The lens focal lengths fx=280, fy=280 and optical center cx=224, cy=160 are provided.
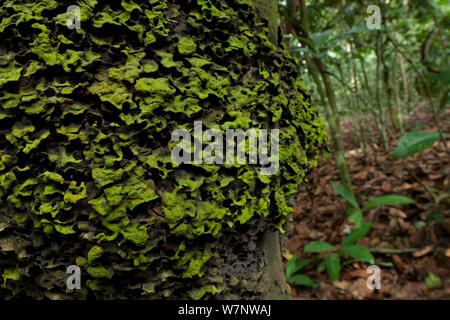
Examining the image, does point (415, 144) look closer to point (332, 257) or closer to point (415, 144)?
point (415, 144)

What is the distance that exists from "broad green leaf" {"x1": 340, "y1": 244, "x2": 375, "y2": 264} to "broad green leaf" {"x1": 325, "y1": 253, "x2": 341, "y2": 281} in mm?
85

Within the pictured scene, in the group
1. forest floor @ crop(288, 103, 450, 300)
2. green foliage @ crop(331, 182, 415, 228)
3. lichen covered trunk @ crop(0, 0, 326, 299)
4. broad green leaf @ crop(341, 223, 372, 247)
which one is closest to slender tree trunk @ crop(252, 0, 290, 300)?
lichen covered trunk @ crop(0, 0, 326, 299)

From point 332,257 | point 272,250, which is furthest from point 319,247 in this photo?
point 272,250

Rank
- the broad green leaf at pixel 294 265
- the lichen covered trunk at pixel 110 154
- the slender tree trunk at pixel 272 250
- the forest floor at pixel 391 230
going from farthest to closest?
the broad green leaf at pixel 294 265 → the forest floor at pixel 391 230 → the slender tree trunk at pixel 272 250 → the lichen covered trunk at pixel 110 154

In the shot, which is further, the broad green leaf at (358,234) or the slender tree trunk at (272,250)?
the broad green leaf at (358,234)

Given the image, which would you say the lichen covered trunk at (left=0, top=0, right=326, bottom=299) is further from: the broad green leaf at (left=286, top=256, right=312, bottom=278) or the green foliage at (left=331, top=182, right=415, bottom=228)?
the green foliage at (left=331, top=182, right=415, bottom=228)

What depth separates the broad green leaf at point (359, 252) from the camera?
1.69 m

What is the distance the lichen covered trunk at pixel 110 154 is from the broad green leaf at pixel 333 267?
1465 millimetres

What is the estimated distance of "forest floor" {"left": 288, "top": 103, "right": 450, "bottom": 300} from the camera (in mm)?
1666

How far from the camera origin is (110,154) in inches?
20.3

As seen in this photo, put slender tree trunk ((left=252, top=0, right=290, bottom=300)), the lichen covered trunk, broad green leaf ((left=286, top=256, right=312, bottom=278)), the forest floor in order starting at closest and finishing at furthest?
the lichen covered trunk < slender tree trunk ((left=252, top=0, right=290, bottom=300)) < the forest floor < broad green leaf ((left=286, top=256, right=312, bottom=278))

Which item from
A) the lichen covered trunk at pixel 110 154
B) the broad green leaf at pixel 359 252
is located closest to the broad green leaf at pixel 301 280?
the broad green leaf at pixel 359 252

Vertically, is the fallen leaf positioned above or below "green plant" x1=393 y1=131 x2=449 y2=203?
below

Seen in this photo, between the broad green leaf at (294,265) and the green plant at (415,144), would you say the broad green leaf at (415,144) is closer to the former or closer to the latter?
the green plant at (415,144)
